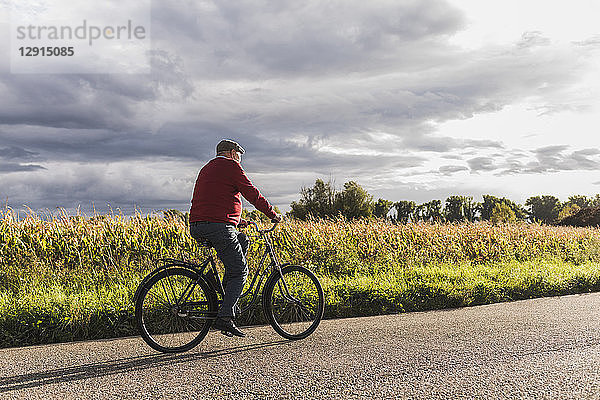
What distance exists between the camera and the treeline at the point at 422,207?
25.1 metres

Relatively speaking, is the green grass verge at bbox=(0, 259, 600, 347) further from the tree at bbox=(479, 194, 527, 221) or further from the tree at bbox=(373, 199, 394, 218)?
the tree at bbox=(479, 194, 527, 221)

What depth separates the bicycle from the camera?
5547 mm

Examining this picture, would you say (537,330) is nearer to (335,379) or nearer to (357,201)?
(335,379)

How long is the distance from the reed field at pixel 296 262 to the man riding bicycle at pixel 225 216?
148 cm

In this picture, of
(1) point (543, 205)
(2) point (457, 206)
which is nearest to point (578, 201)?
(1) point (543, 205)

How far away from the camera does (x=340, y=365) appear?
4.94 metres

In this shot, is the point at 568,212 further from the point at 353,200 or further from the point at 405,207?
the point at 353,200

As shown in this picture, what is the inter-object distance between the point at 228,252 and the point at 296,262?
5044 mm

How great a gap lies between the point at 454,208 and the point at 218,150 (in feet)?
99.3

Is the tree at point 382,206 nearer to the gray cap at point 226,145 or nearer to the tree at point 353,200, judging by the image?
the tree at point 353,200

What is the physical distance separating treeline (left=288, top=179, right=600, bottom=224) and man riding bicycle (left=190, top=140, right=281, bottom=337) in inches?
381

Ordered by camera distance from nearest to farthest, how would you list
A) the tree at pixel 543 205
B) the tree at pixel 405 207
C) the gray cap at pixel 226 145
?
the gray cap at pixel 226 145, the tree at pixel 405 207, the tree at pixel 543 205

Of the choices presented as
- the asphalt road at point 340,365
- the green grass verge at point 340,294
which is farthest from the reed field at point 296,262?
the asphalt road at point 340,365

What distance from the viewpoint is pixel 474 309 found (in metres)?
7.93
